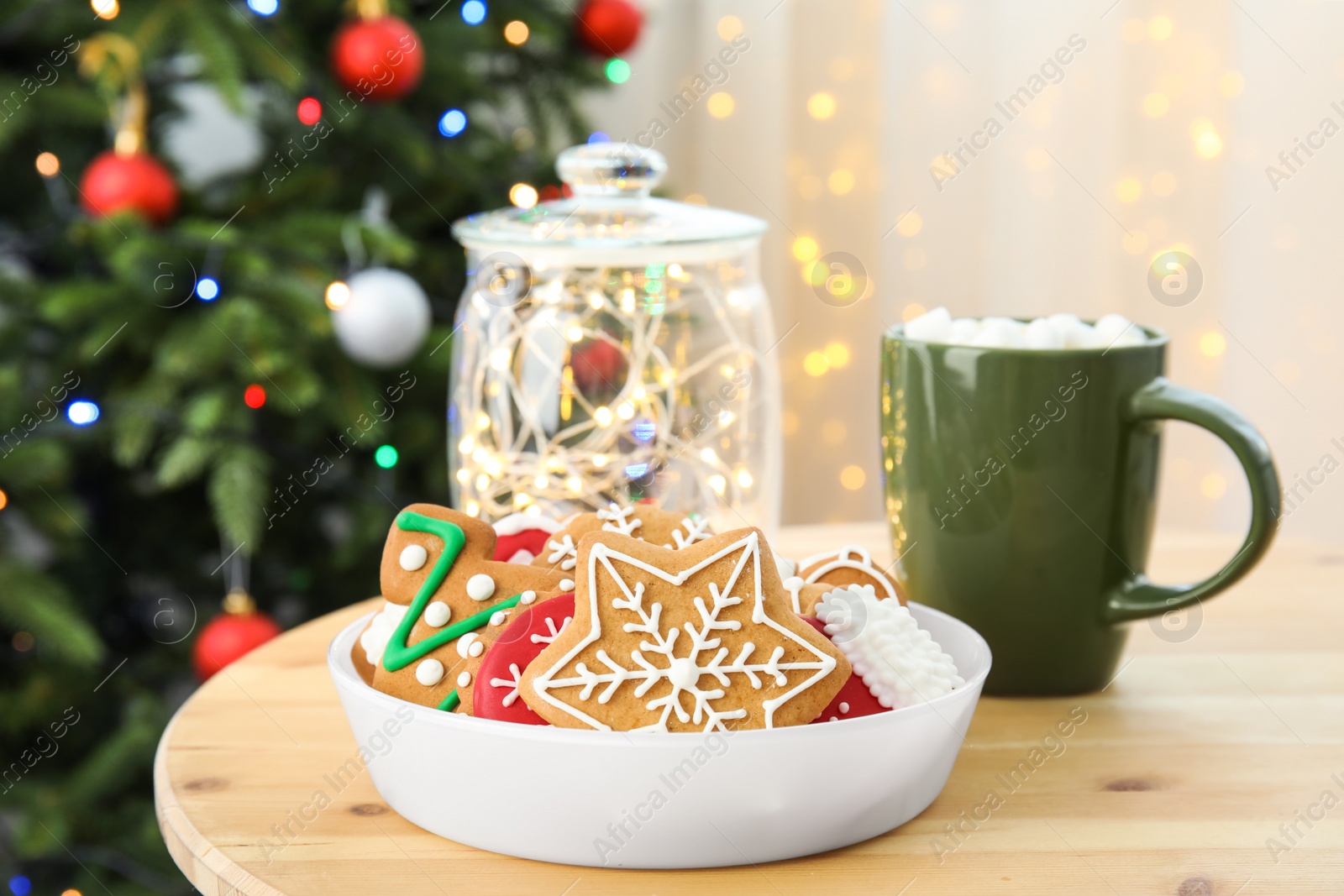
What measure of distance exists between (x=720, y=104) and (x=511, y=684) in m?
1.42

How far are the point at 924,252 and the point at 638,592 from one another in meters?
1.27

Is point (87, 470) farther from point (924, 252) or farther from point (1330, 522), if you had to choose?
point (1330, 522)

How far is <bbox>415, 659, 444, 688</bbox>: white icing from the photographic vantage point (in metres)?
0.50

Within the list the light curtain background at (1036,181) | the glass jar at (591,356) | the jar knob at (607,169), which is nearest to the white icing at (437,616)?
the glass jar at (591,356)

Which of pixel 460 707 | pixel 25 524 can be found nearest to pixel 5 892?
pixel 25 524

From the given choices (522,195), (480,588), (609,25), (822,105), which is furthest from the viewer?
(822,105)

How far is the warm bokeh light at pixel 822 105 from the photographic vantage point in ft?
5.58

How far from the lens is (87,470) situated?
1.28 metres

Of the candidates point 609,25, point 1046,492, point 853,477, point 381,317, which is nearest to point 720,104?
point 609,25

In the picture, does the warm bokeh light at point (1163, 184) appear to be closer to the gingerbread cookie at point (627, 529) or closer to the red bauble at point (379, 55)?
the red bauble at point (379, 55)

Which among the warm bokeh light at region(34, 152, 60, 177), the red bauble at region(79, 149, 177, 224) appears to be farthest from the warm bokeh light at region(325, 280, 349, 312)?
the warm bokeh light at region(34, 152, 60, 177)

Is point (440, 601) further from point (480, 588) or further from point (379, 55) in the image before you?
point (379, 55)

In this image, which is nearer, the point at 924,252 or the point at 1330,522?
the point at 1330,522

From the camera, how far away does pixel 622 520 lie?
59 centimetres
